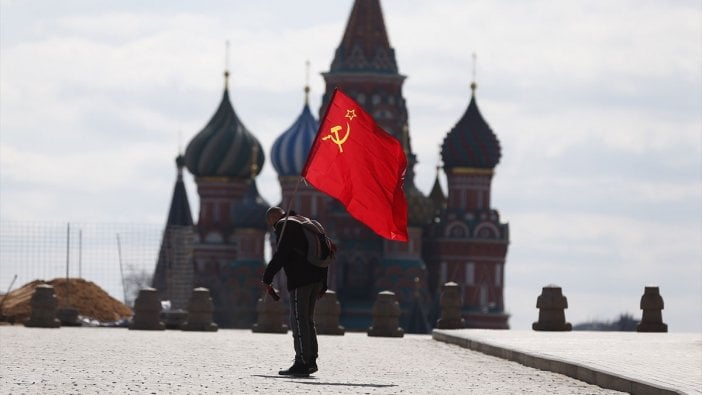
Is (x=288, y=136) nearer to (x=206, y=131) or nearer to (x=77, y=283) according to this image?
(x=206, y=131)

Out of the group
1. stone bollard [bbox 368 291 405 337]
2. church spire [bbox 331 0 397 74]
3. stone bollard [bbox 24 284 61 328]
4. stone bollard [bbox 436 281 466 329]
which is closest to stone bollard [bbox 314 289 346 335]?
stone bollard [bbox 368 291 405 337]

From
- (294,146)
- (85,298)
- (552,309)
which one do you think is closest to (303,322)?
(552,309)

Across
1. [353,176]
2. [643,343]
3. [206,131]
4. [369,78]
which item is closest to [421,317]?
[369,78]

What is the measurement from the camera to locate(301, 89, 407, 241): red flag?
19.2 m

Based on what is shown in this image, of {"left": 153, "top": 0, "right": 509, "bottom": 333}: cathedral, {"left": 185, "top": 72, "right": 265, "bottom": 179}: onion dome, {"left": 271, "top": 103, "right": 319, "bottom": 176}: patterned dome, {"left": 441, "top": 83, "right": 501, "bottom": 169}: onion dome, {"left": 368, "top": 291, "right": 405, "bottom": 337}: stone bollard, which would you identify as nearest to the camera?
{"left": 368, "top": 291, "right": 405, "bottom": 337}: stone bollard

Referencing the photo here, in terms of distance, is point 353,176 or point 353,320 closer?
point 353,176

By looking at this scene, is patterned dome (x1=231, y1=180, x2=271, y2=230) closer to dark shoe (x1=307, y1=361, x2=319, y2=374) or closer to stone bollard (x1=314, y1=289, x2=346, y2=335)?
stone bollard (x1=314, y1=289, x2=346, y2=335)

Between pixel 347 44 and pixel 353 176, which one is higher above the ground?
pixel 347 44

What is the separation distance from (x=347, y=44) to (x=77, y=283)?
2958 inches

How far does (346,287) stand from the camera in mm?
111375

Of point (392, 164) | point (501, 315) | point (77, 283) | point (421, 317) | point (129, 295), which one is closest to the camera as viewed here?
point (392, 164)

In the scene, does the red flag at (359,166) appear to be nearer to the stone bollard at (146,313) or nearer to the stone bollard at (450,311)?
the stone bollard at (146,313)

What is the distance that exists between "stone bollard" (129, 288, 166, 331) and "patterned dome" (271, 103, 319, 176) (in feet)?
274

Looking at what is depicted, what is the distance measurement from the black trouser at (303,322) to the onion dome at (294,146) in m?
99.5
